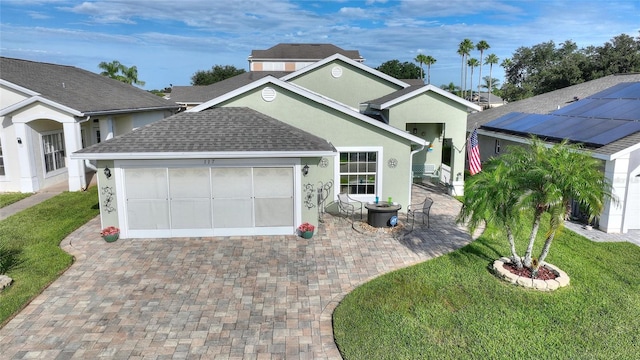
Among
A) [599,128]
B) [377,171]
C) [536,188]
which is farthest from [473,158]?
[536,188]

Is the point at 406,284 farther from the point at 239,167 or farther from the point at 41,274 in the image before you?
the point at 41,274

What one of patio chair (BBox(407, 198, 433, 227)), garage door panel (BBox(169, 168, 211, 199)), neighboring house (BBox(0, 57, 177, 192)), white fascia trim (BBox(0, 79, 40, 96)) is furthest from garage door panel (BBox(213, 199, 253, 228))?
white fascia trim (BBox(0, 79, 40, 96))

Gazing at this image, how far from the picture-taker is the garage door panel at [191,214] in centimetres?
1227

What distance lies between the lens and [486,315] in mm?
7980

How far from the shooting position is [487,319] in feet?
25.7

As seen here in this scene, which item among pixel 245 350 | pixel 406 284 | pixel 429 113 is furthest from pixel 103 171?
pixel 429 113

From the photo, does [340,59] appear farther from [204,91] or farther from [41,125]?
[204,91]

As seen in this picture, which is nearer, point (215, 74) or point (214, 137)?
point (214, 137)

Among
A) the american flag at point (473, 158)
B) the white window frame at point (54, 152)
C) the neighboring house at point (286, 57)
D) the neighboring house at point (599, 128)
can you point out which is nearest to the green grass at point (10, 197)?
the white window frame at point (54, 152)

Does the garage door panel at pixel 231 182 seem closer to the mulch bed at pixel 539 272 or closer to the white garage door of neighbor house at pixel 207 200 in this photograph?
the white garage door of neighbor house at pixel 207 200

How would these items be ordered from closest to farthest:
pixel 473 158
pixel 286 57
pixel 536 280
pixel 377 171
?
1. pixel 536 280
2. pixel 377 171
3. pixel 473 158
4. pixel 286 57

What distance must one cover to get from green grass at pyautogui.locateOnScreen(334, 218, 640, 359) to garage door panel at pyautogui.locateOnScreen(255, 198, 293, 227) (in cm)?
397

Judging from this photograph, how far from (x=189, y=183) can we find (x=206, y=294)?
14.4ft

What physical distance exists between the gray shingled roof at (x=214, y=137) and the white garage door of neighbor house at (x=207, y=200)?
67 centimetres
